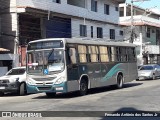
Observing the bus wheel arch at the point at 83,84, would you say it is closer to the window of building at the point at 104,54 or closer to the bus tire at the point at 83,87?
the bus tire at the point at 83,87

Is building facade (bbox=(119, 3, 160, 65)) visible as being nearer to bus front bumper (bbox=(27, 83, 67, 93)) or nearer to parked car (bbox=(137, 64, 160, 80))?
parked car (bbox=(137, 64, 160, 80))

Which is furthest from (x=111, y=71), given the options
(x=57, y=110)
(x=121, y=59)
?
(x=57, y=110)

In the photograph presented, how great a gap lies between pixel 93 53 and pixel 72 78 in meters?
2.74

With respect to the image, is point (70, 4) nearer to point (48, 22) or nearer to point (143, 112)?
point (48, 22)

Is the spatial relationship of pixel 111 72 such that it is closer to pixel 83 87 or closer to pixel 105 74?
pixel 105 74

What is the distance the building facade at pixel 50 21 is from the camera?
30469mm

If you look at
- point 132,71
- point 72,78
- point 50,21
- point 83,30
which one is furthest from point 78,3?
point 72,78

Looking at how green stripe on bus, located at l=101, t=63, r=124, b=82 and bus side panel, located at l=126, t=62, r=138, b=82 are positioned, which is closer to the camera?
green stripe on bus, located at l=101, t=63, r=124, b=82

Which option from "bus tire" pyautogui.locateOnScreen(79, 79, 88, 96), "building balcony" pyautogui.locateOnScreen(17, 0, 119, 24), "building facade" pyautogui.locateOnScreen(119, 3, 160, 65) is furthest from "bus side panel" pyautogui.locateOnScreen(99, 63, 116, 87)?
"building facade" pyautogui.locateOnScreen(119, 3, 160, 65)

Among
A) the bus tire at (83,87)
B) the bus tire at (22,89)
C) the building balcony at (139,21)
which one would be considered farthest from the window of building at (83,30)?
the bus tire at (83,87)

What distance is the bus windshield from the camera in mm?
17906

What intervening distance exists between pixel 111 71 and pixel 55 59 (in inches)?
213

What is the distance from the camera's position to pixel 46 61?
18.1m

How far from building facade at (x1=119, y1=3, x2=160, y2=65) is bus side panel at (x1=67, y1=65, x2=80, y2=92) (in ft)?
106
